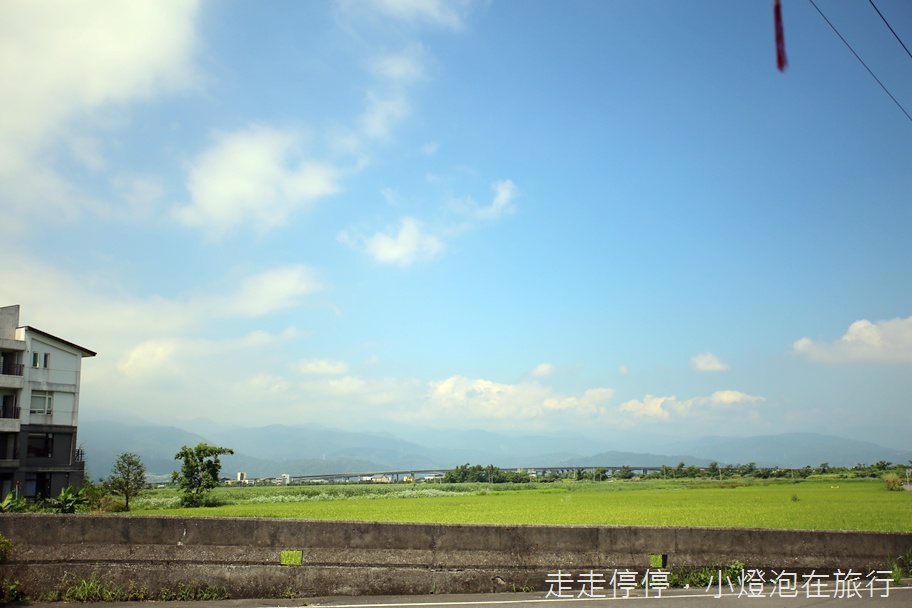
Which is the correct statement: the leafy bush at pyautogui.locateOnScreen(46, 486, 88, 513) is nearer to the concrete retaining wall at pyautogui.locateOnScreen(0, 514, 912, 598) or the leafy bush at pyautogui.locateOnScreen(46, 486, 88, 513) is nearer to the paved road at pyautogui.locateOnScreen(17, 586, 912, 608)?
the concrete retaining wall at pyautogui.locateOnScreen(0, 514, 912, 598)

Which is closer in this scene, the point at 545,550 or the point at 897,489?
the point at 545,550

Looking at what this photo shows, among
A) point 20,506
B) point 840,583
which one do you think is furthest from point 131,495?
point 840,583

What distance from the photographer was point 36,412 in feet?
151

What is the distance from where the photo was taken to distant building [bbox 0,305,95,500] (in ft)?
143

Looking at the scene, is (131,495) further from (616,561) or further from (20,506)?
(616,561)

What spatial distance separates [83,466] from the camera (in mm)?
47625

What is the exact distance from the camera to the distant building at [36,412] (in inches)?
1713

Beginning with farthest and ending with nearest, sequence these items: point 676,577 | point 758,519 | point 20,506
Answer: point 758,519, point 20,506, point 676,577

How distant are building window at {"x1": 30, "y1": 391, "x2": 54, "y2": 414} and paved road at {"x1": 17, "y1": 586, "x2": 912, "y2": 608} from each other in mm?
43980

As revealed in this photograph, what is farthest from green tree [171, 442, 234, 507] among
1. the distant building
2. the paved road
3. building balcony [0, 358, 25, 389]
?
the paved road

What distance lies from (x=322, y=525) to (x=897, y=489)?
58915 mm

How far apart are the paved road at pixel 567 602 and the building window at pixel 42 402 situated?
144 feet

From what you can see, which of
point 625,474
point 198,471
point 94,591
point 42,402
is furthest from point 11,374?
point 625,474

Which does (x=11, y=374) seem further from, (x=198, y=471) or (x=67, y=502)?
(x=67, y=502)
